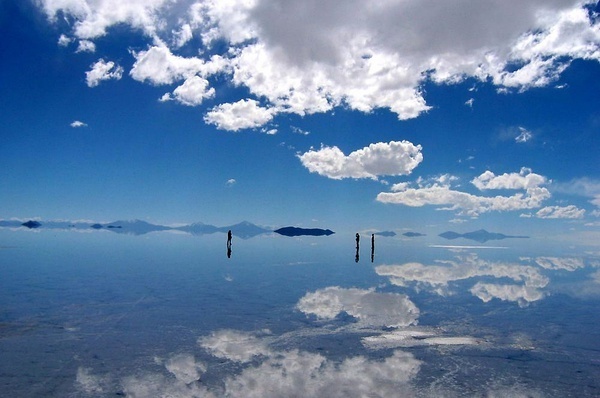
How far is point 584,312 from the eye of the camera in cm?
4953

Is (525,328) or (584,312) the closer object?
(525,328)

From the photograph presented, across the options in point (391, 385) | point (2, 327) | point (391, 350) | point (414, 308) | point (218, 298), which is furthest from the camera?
point (218, 298)

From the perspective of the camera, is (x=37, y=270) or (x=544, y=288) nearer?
(x=544, y=288)

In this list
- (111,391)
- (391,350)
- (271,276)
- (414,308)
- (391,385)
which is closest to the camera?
(111,391)

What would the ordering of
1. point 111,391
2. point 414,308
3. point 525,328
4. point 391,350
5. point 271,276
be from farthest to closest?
point 271,276
point 414,308
point 525,328
point 391,350
point 111,391

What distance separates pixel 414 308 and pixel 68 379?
36.0 metres

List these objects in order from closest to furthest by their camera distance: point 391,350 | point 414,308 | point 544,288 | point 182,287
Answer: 1. point 391,350
2. point 414,308
3. point 182,287
4. point 544,288

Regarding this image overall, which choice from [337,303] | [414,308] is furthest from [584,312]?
[337,303]

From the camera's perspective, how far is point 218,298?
52.5 metres

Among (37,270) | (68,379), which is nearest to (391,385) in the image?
(68,379)

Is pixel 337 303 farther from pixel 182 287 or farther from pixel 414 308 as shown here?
pixel 182 287

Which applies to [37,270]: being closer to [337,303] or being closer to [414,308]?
[337,303]

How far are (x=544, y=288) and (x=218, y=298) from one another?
5515cm

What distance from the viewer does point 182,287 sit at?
61.4 m
